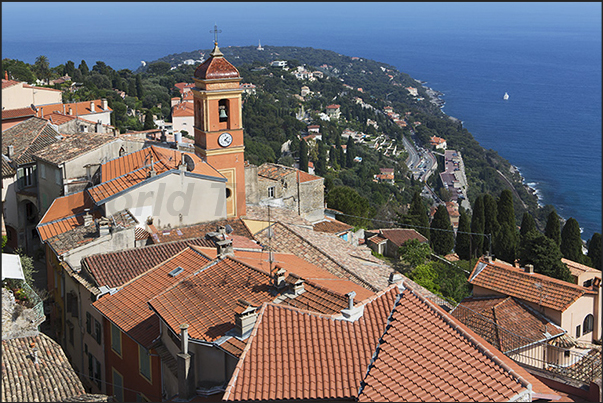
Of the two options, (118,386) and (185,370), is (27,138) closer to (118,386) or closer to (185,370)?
(118,386)

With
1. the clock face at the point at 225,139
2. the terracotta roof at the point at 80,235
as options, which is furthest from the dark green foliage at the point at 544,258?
the terracotta roof at the point at 80,235


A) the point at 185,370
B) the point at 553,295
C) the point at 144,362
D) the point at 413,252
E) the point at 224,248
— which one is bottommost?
the point at 413,252

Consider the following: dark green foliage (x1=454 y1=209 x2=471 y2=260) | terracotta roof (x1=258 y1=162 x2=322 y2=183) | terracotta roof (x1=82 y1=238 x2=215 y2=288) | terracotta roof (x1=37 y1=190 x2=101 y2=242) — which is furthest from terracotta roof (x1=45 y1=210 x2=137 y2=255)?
dark green foliage (x1=454 y1=209 x2=471 y2=260)

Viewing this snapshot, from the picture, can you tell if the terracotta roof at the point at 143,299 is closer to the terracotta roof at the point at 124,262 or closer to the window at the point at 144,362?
the window at the point at 144,362

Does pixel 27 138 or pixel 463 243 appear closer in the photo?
pixel 27 138

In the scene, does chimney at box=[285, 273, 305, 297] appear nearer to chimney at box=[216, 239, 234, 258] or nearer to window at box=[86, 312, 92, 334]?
chimney at box=[216, 239, 234, 258]

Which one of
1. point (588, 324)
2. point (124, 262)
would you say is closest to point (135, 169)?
point (124, 262)
